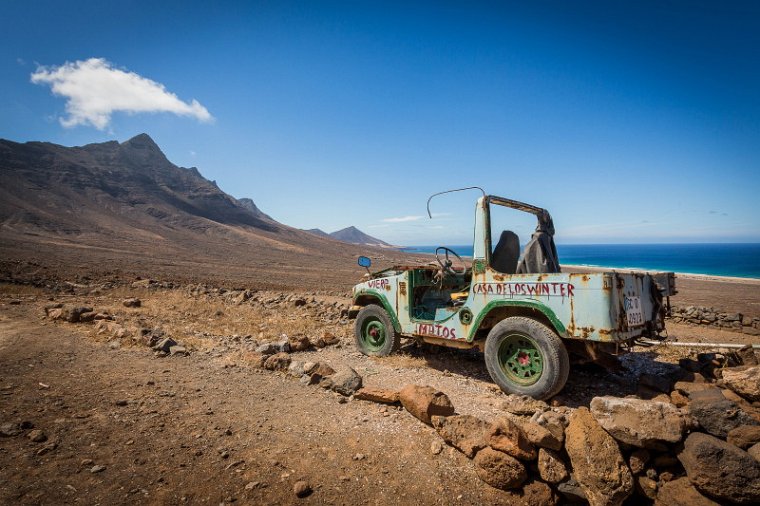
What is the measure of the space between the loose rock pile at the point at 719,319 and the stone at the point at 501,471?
9.96 metres

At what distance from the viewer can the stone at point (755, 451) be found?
232 cm

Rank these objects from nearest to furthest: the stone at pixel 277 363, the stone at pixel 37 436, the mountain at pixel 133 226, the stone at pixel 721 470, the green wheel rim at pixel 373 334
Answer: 1. the stone at pixel 721 470
2. the stone at pixel 37 436
3. the stone at pixel 277 363
4. the green wheel rim at pixel 373 334
5. the mountain at pixel 133 226

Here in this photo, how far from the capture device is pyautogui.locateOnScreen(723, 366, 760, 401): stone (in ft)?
10.6

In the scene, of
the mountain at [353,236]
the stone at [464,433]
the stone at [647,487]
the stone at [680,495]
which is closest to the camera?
the stone at [680,495]

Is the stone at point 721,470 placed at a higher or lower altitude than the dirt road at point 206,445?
higher

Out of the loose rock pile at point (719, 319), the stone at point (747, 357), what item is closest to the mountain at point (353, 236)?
the loose rock pile at point (719, 319)

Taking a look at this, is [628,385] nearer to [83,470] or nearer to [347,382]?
[347,382]

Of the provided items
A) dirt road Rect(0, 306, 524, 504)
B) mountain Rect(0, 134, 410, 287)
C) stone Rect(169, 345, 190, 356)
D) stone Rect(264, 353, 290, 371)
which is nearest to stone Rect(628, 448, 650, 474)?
dirt road Rect(0, 306, 524, 504)

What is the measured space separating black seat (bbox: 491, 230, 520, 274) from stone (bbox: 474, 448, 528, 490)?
2804 mm

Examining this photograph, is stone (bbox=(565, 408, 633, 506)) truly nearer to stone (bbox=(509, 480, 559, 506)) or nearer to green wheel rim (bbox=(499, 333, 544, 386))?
stone (bbox=(509, 480, 559, 506))

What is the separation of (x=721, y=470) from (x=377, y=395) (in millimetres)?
2827

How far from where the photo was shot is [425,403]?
361cm

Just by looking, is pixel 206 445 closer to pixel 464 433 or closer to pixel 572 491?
pixel 464 433

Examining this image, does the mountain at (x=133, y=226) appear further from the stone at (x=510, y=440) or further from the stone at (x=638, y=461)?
the stone at (x=638, y=461)
